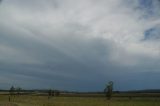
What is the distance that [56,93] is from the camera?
171875 millimetres

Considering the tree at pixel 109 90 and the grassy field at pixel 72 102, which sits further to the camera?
the tree at pixel 109 90

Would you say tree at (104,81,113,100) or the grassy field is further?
tree at (104,81,113,100)

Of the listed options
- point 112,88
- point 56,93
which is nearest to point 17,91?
point 56,93

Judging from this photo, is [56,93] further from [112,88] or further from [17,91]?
[112,88]

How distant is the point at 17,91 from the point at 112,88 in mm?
59992

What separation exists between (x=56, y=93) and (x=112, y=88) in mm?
54646

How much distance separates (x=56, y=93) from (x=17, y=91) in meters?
20.5

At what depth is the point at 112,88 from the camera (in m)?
124

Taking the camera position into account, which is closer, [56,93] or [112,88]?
[112,88]

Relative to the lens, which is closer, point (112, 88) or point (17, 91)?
point (112, 88)
